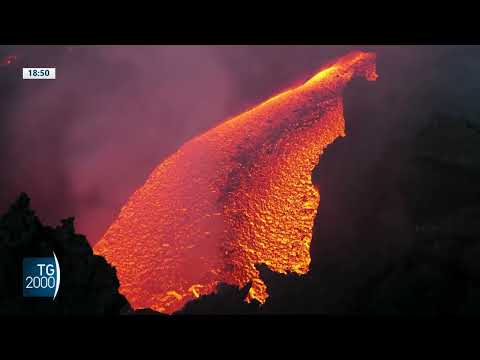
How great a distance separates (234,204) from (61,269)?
1575 millimetres

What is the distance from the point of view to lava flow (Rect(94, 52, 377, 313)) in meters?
3.45

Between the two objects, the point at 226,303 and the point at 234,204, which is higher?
the point at 234,204

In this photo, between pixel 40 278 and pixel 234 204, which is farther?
pixel 234 204

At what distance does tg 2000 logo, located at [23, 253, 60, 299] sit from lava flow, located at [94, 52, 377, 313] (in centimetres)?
91

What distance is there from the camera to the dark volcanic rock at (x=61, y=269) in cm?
264

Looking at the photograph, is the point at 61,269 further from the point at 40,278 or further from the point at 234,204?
the point at 234,204

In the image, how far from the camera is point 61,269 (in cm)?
267

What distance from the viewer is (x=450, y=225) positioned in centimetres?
303

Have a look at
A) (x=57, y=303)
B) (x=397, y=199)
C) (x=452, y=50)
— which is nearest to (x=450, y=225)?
(x=397, y=199)

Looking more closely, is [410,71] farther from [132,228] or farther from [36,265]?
[36,265]

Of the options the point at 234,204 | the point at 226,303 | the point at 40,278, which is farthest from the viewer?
the point at 234,204
